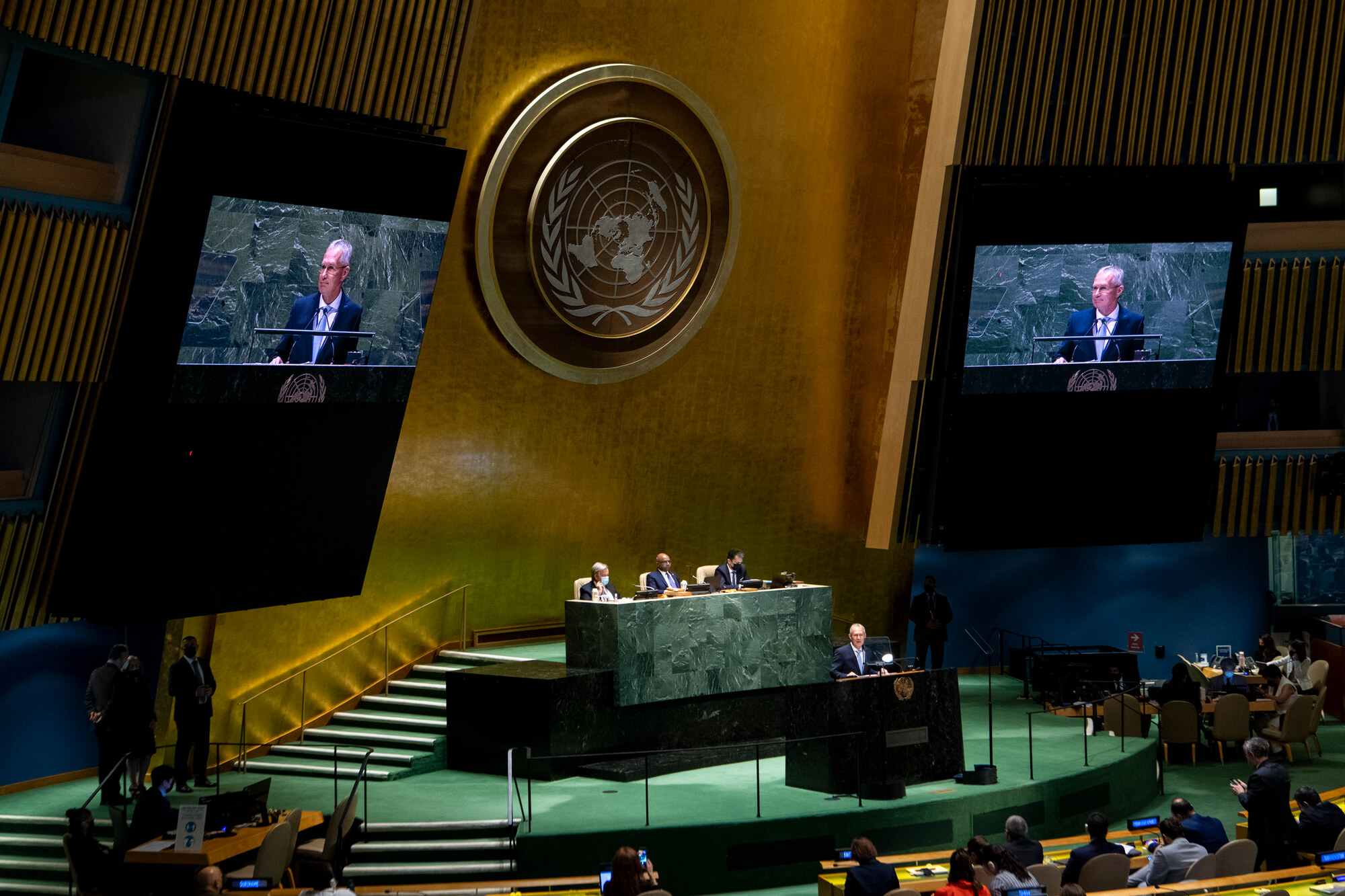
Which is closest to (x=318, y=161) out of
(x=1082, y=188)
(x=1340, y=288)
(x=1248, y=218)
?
(x=1082, y=188)

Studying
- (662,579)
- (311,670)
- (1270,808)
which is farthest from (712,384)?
(1270,808)

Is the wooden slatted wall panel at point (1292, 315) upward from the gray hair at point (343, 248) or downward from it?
upward

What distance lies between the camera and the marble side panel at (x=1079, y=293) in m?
14.9

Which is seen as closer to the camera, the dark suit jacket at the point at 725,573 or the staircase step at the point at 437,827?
the staircase step at the point at 437,827

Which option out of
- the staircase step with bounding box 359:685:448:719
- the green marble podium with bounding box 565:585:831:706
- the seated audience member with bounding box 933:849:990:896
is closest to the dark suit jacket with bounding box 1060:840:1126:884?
the seated audience member with bounding box 933:849:990:896

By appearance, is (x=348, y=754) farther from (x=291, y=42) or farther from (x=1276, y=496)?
(x=1276, y=496)

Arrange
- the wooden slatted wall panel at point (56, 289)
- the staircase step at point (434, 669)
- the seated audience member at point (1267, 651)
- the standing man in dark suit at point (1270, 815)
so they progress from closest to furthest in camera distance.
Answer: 1. the standing man in dark suit at point (1270, 815)
2. the wooden slatted wall panel at point (56, 289)
3. the staircase step at point (434, 669)
4. the seated audience member at point (1267, 651)

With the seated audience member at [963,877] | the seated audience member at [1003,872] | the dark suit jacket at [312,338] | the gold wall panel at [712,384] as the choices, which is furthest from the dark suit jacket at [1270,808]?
the gold wall panel at [712,384]

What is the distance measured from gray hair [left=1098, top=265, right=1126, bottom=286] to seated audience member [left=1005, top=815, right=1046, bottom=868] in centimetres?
811

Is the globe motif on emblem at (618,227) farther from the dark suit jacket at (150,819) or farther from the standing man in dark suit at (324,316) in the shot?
the dark suit jacket at (150,819)

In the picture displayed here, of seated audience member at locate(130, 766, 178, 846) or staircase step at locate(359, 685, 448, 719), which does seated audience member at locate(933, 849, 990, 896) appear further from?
staircase step at locate(359, 685, 448, 719)

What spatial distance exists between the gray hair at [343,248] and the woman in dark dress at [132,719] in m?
3.74

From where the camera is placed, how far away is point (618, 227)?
15180 mm

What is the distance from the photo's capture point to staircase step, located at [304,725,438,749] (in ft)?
42.3
